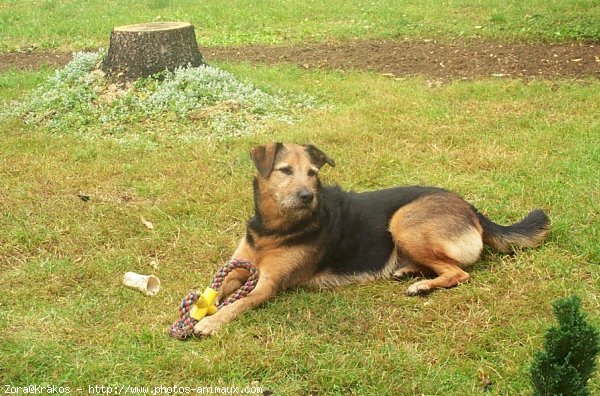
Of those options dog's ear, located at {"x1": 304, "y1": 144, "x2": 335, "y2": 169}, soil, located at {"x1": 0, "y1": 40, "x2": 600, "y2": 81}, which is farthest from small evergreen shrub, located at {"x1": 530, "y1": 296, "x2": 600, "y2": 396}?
soil, located at {"x1": 0, "y1": 40, "x2": 600, "y2": 81}

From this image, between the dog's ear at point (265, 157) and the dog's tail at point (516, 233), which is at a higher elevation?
the dog's ear at point (265, 157)

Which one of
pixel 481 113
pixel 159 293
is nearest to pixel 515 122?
pixel 481 113

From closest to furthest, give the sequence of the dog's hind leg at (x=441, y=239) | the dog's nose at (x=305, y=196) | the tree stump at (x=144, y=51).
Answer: the dog's nose at (x=305, y=196), the dog's hind leg at (x=441, y=239), the tree stump at (x=144, y=51)

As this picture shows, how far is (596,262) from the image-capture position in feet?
16.3

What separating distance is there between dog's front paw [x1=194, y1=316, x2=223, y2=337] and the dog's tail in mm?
2055

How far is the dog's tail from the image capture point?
5.00 meters

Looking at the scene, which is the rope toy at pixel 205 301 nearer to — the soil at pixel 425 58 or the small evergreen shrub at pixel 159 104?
the small evergreen shrub at pixel 159 104

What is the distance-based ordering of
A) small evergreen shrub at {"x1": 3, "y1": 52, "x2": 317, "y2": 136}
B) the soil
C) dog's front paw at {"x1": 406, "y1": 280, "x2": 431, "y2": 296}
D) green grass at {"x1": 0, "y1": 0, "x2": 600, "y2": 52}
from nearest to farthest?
1. dog's front paw at {"x1": 406, "y1": 280, "x2": 431, "y2": 296}
2. small evergreen shrub at {"x1": 3, "y1": 52, "x2": 317, "y2": 136}
3. the soil
4. green grass at {"x1": 0, "y1": 0, "x2": 600, "y2": 52}

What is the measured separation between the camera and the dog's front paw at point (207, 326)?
4125 millimetres

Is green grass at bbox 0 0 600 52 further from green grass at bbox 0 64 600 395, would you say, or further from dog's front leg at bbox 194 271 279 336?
dog's front leg at bbox 194 271 279 336

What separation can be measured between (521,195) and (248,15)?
1063cm

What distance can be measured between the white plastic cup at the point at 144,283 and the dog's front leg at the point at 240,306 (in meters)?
0.65

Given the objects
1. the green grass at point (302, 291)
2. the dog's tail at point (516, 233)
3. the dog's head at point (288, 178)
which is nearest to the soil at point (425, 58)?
the green grass at point (302, 291)

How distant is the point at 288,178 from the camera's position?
468cm
